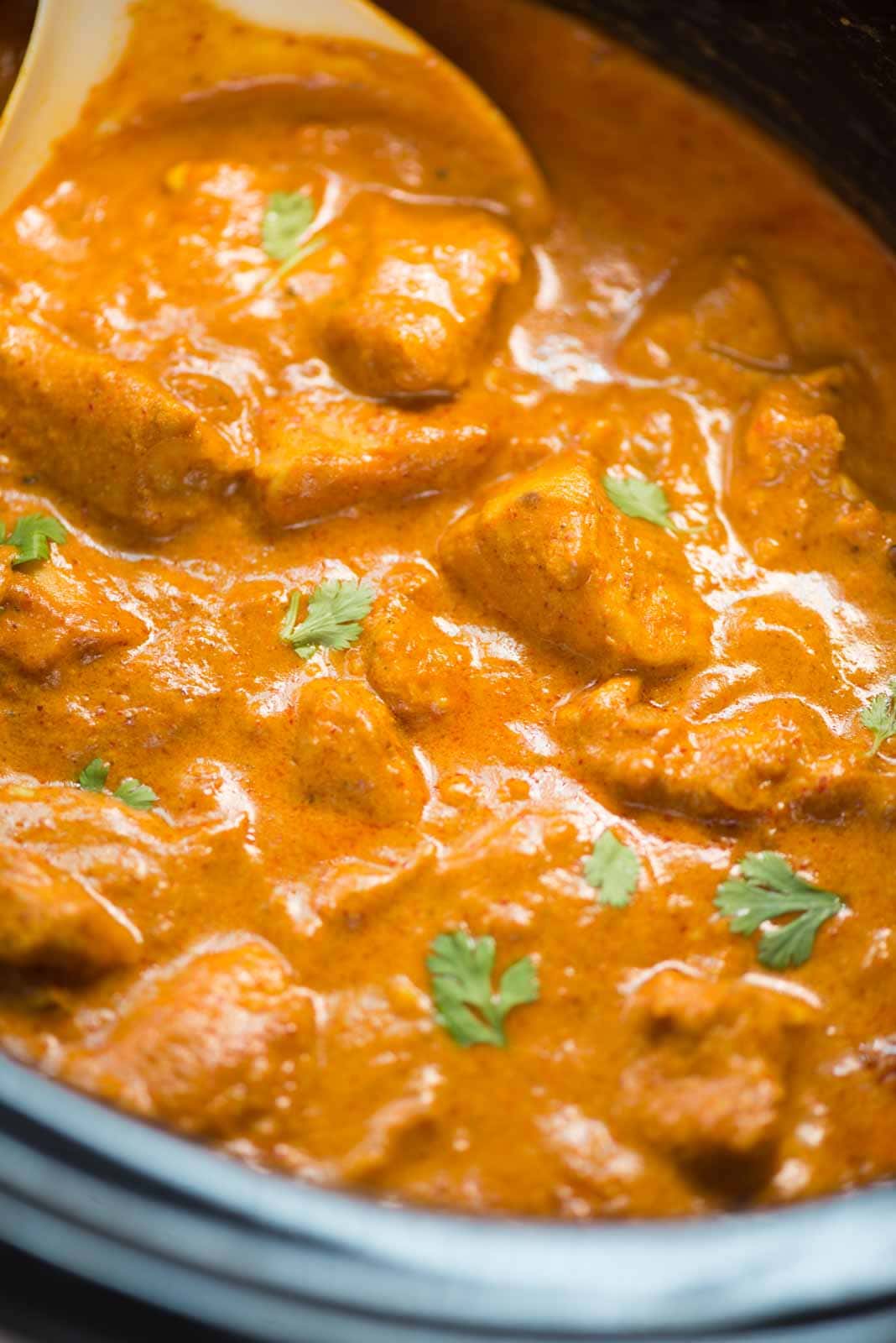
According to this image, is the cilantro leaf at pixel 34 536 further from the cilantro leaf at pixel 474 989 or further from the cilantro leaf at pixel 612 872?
the cilantro leaf at pixel 612 872

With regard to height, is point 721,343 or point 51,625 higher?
point 721,343

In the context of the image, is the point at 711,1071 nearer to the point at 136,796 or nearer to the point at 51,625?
the point at 136,796

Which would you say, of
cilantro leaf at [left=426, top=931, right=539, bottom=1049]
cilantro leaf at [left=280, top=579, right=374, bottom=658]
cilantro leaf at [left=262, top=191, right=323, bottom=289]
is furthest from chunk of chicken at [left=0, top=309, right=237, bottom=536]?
cilantro leaf at [left=426, top=931, right=539, bottom=1049]

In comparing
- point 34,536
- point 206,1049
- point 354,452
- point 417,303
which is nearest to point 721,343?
point 417,303

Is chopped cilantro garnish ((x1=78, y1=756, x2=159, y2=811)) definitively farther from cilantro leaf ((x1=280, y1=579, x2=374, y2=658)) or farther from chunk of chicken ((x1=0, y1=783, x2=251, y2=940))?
cilantro leaf ((x1=280, y1=579, x2=374, y2=658))

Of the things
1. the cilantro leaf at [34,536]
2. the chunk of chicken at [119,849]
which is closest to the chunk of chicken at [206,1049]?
the chunk of chicken at [119,849]

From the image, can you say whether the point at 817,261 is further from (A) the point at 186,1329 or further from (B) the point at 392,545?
(A) the point at 186,1329
